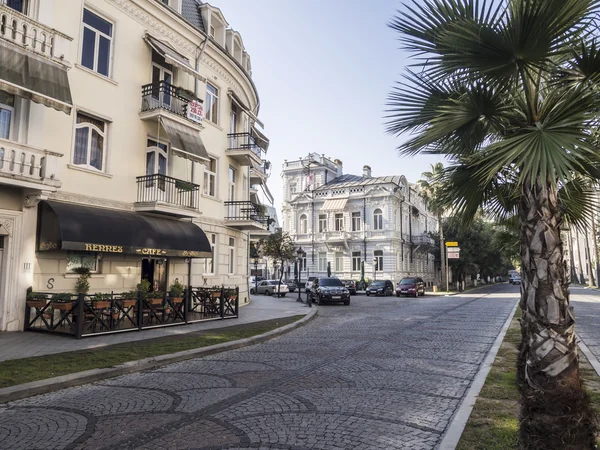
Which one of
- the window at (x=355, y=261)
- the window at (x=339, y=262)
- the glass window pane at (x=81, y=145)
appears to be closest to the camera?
the glass window pane at (x=81, y=145)

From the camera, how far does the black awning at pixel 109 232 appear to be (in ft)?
39.2

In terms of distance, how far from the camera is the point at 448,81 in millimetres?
5273

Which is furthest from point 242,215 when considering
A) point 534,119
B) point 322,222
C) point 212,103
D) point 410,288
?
point 322,222

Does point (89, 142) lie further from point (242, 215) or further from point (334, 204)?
point (334, 204)

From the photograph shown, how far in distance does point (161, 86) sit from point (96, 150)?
3382 mm

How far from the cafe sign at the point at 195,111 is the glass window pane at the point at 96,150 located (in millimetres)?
3692

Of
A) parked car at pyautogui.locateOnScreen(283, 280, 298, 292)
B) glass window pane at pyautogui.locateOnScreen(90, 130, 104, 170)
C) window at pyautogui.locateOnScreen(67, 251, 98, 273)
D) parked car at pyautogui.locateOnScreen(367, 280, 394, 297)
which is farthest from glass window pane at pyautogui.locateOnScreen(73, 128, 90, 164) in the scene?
parked car at pyautogui.locateOnScreen(283, 280, 298, 292)

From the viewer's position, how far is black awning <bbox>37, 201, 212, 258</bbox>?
39.2 feet

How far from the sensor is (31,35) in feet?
38.9

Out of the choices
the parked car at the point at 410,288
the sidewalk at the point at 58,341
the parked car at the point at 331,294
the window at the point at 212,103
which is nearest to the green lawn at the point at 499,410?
the sidewalk at the point at 58,341

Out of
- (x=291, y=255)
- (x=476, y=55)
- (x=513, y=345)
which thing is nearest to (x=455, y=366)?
(x=513, y=345)

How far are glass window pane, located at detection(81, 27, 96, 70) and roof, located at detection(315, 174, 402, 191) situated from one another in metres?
36.1

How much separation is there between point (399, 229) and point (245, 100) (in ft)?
93.6

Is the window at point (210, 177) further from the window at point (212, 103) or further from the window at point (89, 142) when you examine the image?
the window at point (89, 142)
